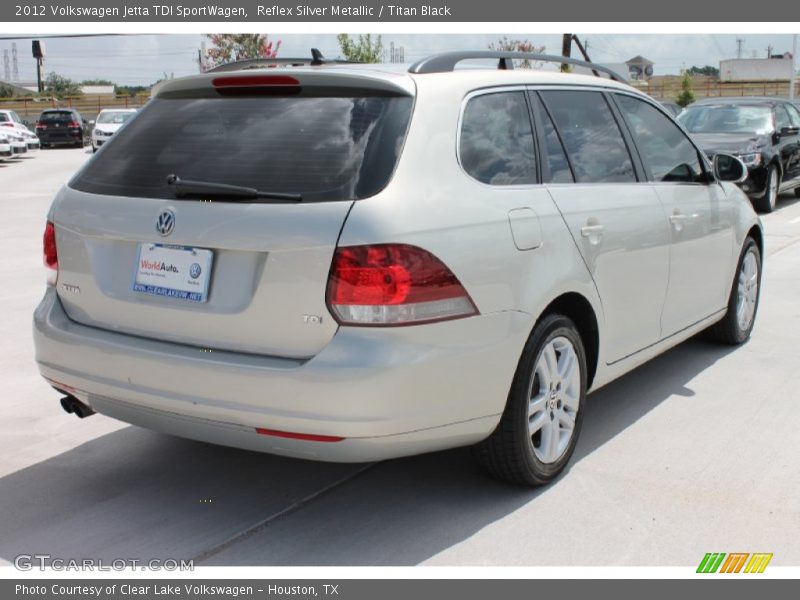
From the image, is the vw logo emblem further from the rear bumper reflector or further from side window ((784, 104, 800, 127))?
side window ((784, 104, 800, 127))

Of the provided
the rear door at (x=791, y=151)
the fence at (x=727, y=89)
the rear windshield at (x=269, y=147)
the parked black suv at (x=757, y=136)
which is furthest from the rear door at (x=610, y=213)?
the fence at (x=727, y=89)

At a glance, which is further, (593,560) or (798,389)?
(798,389)

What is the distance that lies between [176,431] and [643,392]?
289 centimetres

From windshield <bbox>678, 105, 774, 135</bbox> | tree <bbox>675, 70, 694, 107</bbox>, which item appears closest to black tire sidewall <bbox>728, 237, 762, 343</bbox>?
windshield <bbox>678, 105, 774, 135</bbox>

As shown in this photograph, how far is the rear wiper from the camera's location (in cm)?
350

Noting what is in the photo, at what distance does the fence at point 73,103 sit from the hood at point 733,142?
52.1 meters

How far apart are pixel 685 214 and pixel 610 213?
933 mm

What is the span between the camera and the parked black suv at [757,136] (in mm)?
14250

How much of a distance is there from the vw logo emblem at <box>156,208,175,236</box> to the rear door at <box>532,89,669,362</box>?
1599 millimetres

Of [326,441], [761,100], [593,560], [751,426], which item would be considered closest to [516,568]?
[593,560]

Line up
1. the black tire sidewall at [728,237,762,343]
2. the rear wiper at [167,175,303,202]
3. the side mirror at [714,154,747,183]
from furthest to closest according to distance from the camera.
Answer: the black tire sidewall at [728,237,762,343] < the side mirror at [714,154,747,183] < the rear wiper at [167,175,303,202]

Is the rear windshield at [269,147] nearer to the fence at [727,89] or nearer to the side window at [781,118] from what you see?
the side window at [781,118]

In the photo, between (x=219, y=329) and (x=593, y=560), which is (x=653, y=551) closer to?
(x=593, y=560)
